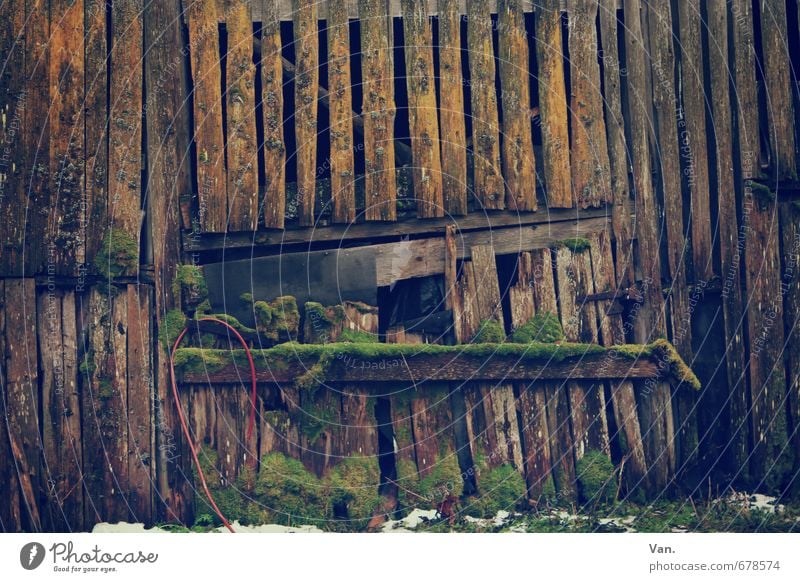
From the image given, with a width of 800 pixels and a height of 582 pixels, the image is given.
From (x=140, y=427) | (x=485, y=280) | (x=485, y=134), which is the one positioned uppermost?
(x=485, y=134)

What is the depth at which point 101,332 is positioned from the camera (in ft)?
32.6

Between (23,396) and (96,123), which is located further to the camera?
(96,123)

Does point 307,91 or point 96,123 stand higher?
point 307,91

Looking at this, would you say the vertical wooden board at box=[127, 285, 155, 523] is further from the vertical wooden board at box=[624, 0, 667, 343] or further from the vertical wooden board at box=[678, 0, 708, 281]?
the vertical wooden board at box=[678, 0, 708, 281]

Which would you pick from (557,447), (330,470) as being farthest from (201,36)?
(557,447)

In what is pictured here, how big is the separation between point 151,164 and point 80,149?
569mm

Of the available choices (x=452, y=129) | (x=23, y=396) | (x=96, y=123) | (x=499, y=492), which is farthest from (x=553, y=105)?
(x=23, y=396)

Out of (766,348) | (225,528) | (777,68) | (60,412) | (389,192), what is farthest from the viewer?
(777,68)

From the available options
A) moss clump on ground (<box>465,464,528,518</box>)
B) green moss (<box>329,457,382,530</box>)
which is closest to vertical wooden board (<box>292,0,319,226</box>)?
green moss (<box>329,457,382,530</box>)

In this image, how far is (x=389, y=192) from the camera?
9977 mm

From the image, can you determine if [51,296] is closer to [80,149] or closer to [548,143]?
[80,149]

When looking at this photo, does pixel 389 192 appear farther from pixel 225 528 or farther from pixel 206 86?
pixel 225 528

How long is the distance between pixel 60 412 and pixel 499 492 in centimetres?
351

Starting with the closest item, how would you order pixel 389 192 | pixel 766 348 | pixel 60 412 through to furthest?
pixel 60 412, pixel 389 192, pixel 766 348
